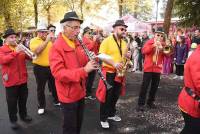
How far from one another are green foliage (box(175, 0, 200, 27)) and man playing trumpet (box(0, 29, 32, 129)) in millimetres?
9002

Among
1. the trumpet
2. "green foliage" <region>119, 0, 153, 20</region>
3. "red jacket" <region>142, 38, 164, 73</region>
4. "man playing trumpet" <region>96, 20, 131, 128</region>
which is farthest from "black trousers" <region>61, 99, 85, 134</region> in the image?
"green foliage" <region>119, 0, 153, 20</region>

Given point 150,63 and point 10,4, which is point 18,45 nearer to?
point 150,63

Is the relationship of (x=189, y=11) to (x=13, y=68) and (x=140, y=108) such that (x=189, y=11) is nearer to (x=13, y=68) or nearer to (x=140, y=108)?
(x=140, y=108)

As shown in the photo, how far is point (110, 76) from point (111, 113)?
1.03 metres

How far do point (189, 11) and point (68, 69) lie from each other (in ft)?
35.2

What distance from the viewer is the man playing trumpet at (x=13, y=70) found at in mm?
6725

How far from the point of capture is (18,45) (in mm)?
6664

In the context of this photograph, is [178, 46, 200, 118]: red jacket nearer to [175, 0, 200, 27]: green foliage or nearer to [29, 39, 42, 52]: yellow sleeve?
[29, 39, 42, 52]: yellow sleeve

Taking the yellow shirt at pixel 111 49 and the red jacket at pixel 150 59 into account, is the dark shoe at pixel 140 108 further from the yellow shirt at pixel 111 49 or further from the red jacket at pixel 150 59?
the yellow shirt at pixel 111 49

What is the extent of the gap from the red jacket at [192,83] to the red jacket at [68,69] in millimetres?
1339

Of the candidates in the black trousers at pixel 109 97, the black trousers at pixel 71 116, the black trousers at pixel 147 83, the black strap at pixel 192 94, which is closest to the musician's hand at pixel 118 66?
the black trousers at pixel 109 97

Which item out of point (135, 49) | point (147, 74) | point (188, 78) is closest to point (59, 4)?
point (135, 49)

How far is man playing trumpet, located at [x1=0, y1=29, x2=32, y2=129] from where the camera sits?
265 inches

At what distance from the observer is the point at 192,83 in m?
4.26
